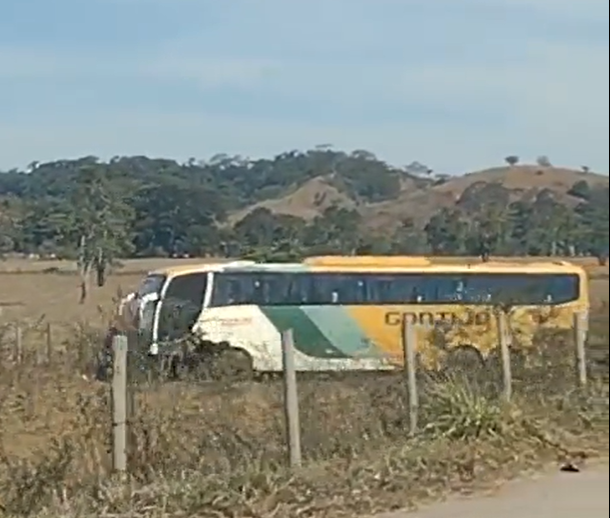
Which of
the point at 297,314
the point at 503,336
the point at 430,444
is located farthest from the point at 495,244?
the point at 297,314

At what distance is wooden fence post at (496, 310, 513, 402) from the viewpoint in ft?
28.8

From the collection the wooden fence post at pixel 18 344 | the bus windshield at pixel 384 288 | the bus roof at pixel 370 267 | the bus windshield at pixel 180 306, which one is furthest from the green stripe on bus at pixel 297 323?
the wooden fence post at pixel 18 344

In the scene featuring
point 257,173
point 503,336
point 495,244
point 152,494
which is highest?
point 257,173

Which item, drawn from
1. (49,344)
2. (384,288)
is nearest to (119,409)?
(49,344)

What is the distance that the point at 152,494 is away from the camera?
267 inches

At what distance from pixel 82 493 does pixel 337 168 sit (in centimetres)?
1218

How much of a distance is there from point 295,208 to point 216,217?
13.5 ft

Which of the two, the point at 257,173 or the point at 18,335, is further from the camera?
the point at 257,173

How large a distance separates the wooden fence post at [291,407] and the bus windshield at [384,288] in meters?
3.77

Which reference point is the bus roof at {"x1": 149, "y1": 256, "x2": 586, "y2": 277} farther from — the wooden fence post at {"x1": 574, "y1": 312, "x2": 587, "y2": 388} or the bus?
the wooden fence post at {"x1": 574, "y1": 312, "x2": 587, "y2": 388}

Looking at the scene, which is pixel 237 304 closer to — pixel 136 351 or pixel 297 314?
pixel 297 314

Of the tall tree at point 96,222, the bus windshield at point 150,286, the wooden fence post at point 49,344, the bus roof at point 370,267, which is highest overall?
the tall tree at point 96,222

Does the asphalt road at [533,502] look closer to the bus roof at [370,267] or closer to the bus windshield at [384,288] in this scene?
the bus roof at [370,267]

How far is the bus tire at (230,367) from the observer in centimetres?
931
